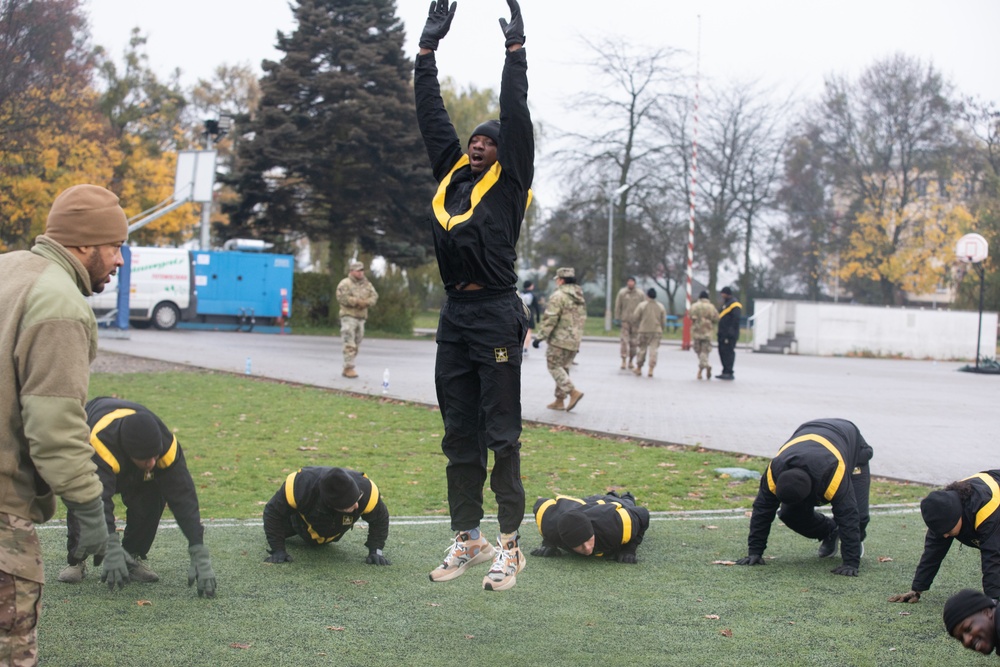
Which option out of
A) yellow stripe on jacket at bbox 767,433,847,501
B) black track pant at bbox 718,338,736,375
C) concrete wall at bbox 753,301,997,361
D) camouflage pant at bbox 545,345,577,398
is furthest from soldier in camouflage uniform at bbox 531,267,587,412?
concrete wall at bbox 753,301,997,361

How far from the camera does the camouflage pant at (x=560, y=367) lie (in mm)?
15008

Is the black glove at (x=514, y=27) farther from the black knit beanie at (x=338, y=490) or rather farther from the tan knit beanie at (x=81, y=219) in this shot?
the black knit beanie at (x=338, y=490)

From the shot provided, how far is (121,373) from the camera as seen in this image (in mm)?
18312

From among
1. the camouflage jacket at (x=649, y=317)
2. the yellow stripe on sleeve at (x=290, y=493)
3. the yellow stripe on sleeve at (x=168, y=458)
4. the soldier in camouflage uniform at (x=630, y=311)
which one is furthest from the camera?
the soldier in camouflage uniform at (x=630, y=311)

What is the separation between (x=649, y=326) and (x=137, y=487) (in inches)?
632

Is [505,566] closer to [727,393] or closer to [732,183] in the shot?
[727,393]

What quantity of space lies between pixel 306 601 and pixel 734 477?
5845 mm

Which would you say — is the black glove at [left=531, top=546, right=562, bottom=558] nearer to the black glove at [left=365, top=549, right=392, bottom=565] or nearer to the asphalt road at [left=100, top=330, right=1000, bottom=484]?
the black glove at [left=365, top=549, right=392, bottom=565]

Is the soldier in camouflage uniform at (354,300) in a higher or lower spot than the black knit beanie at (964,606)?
higher

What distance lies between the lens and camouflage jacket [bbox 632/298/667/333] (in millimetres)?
21094

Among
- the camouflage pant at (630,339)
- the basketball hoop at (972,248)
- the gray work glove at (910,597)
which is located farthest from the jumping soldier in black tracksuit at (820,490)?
the basketball hoop at (972,248)

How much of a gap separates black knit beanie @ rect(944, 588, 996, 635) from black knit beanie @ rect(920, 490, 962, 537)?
1.53 metres

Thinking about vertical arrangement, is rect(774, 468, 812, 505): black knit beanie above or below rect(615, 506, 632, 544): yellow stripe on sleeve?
above

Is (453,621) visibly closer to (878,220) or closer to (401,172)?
(401,172)
